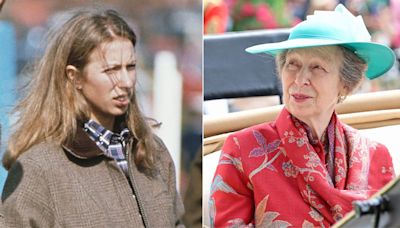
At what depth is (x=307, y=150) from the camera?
2947 millimetres

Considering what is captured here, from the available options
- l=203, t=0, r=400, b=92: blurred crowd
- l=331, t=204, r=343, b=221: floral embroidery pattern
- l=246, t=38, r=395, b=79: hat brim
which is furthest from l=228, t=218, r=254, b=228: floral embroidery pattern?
l=203, t=0, r=400, b=92: blurred crowd

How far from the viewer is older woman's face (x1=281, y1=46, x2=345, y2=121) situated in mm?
2934

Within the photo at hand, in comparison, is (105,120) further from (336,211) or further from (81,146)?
(336,211)

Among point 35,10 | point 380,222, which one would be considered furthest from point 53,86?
point 380,222

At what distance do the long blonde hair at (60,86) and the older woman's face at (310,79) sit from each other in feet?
2.08

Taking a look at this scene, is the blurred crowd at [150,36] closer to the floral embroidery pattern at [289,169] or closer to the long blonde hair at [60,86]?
the long blonde hair at [60,86]

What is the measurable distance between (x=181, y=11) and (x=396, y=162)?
1175 mm

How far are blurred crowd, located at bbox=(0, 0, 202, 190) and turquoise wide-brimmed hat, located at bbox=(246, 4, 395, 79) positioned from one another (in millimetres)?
438

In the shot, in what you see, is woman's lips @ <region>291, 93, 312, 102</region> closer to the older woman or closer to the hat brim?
the older woman

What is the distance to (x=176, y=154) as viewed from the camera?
2613 mm

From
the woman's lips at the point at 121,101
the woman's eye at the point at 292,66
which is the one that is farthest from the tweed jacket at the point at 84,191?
the woman's eye at the point at 292,66

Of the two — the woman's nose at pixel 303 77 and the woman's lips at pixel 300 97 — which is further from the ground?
the woman's nose at pixel 303 77

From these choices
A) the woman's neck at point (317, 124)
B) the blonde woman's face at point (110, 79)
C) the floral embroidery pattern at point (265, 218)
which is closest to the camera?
the blonde woman's face at point (110, 79)

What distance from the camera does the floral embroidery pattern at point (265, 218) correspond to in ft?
9.46
